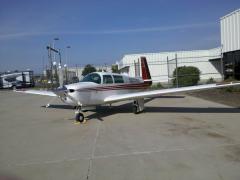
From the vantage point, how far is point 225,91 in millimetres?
18766

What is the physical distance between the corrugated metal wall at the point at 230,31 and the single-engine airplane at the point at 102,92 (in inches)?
467

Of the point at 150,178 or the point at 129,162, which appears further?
the point at 129,162

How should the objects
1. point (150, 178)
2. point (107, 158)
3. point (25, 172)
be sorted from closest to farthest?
point (150, 178)
point (25, 172)
point (107, 158)

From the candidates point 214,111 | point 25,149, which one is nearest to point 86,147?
point 25,149

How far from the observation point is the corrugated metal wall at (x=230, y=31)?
71.4 feet

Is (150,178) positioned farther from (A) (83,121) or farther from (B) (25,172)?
(A) (83,121)

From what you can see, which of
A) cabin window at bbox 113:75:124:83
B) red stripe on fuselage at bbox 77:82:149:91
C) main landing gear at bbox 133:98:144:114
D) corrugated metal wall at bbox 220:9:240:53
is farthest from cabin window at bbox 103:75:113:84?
corrugated metal wall at bbox 220:9:240:53

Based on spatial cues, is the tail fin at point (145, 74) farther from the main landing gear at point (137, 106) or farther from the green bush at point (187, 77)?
the green bush at point (187, 77)

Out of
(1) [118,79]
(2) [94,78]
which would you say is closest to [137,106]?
(1) [118,79]

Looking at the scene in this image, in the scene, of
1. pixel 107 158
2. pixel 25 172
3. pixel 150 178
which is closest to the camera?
pixel 150 178

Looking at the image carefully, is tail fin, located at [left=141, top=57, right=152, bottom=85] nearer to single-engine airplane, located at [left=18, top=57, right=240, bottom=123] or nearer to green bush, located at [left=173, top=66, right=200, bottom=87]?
single-engine airplane, located at [left=18, top=57, right=240, bottom=123]

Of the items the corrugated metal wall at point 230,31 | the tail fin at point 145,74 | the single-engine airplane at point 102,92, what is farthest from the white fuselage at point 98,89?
the corrugated metal wall at point 230,31

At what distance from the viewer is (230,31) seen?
23.1m

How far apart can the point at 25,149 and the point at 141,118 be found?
16.9 feet
